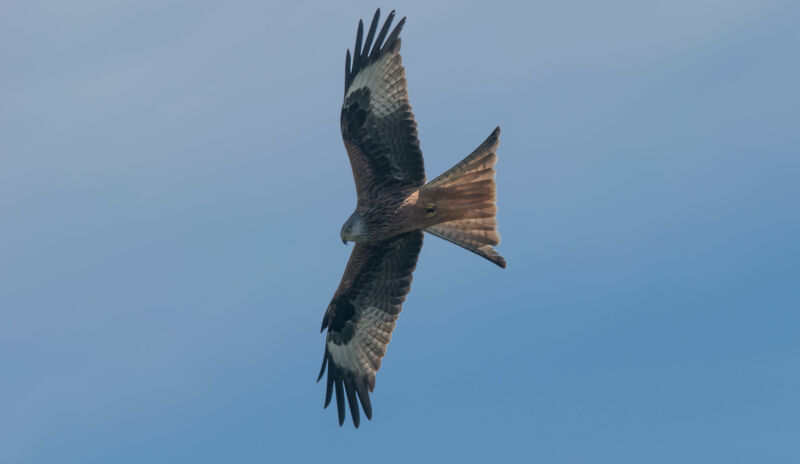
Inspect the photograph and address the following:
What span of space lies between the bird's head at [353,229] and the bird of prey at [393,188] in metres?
0.01

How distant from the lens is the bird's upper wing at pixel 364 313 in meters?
11.6

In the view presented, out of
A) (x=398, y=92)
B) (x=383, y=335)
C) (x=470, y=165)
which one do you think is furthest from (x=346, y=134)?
(x=383, y=335)

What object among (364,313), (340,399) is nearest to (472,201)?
(364,313)

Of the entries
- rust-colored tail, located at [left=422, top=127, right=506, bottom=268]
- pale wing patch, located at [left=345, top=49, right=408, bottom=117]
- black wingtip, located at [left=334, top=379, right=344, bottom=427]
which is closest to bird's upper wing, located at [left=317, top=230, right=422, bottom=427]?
black wingtip, located at [left=334, top=379, right=344, bottom=427]

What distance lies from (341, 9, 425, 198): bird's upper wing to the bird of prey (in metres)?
0.01

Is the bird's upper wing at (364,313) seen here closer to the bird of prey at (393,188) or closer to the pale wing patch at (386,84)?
the bird of prey at (393,188)

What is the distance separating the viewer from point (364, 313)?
12.0 metres

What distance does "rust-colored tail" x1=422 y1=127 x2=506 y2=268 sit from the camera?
35.3 feet

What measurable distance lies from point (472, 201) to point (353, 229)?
1.28m

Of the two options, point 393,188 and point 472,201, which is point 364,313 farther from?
point 472,201

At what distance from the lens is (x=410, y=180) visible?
11180 millimetres

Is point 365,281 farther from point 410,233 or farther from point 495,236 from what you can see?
point 495,236

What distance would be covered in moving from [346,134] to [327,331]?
7.78ft

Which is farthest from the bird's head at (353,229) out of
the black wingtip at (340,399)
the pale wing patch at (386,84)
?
the black wingtip at (340,399)
